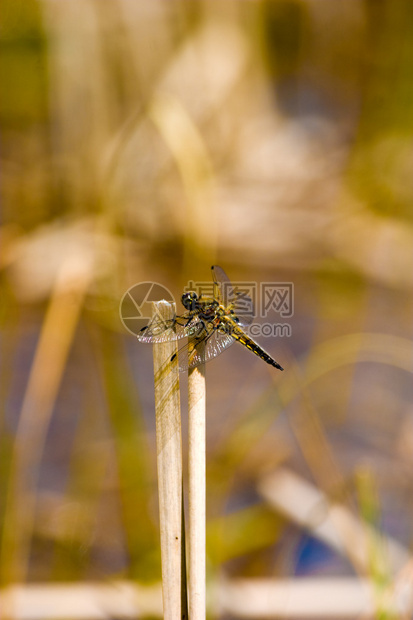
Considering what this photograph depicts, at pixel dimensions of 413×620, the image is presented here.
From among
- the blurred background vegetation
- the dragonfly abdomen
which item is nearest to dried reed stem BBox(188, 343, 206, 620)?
the dragonfly abdomen

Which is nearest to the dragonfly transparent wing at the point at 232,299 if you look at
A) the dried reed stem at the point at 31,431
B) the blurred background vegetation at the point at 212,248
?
the blurred background vegetation at the point at 212,248

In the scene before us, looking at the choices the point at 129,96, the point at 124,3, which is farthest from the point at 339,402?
the point at 124,3

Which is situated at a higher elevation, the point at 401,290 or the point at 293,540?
the point at 401,290

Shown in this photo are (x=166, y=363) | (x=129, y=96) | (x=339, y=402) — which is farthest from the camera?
(x=339, y=402)

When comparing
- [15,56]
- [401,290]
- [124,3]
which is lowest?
[401,290]

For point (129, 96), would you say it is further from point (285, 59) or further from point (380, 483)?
point (380, 483)

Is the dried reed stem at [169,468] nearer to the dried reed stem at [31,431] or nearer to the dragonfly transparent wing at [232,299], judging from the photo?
the dragonfly transparent wing at [232,299]

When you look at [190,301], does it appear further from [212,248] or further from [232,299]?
[212,248]
